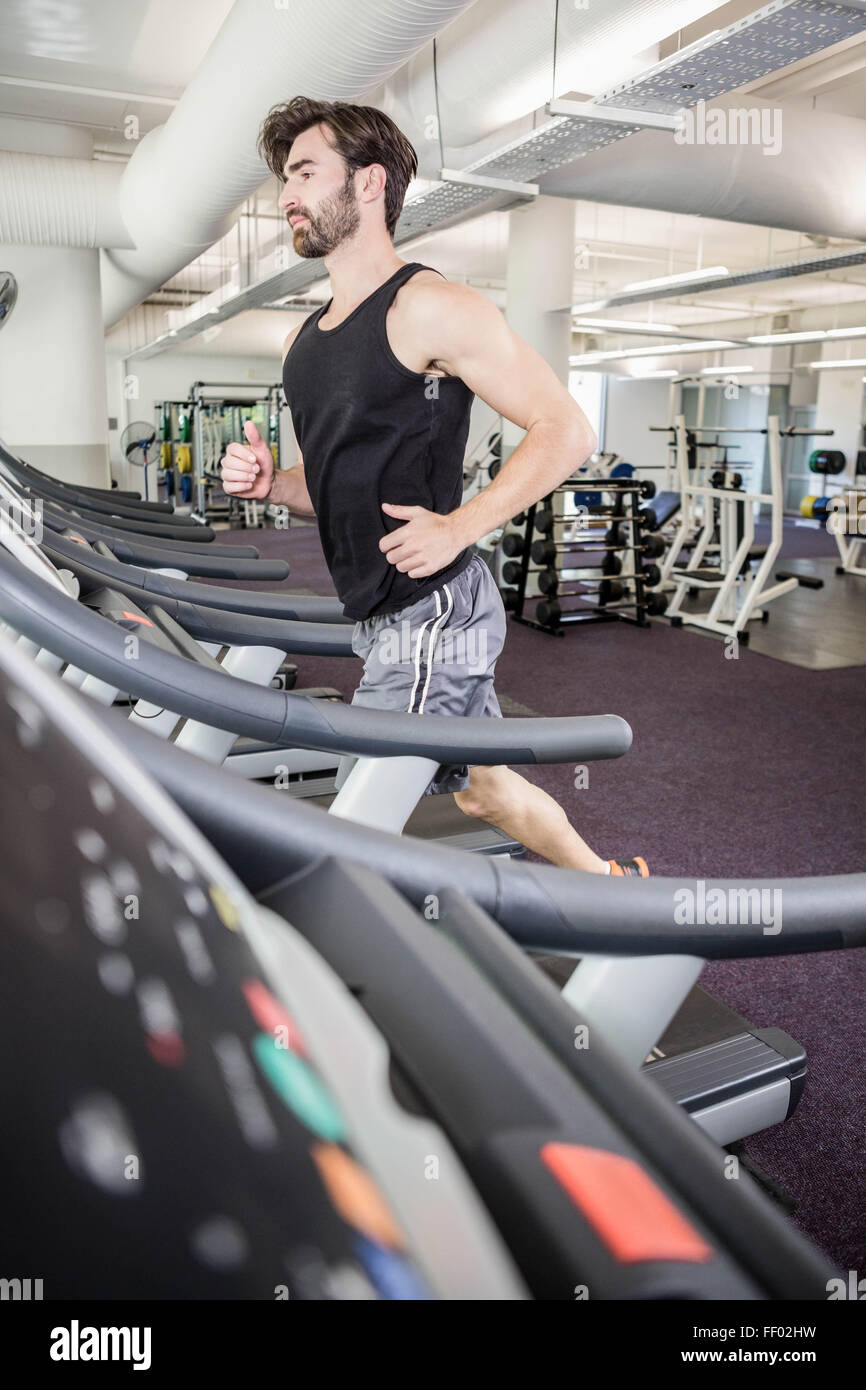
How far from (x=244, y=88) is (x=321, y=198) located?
7.72ft

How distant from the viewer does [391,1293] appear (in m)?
0.28

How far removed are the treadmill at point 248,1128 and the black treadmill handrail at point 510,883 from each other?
14 centimetres

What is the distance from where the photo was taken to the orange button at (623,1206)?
1.11 ft

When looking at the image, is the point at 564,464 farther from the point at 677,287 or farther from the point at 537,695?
the point at 677,287

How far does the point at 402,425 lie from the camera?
169cm

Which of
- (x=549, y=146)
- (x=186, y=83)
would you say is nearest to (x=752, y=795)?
(x=549, y=146)

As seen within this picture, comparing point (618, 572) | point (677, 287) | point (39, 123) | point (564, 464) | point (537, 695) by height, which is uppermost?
point (39, 123)

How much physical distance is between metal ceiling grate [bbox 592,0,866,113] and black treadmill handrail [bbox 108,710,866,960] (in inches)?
105

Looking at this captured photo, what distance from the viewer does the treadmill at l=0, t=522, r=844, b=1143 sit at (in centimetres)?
63

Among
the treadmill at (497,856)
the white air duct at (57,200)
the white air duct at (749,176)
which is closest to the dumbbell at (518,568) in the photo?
the white air duct at (749,176)

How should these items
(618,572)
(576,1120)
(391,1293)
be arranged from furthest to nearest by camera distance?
(618,572) < (576,1120) < (391,1293)

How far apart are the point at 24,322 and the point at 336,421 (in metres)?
7.10

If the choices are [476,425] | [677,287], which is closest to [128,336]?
[476,425]

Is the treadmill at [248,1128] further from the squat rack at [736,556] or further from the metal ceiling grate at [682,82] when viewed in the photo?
the squat rack at [736,556]
